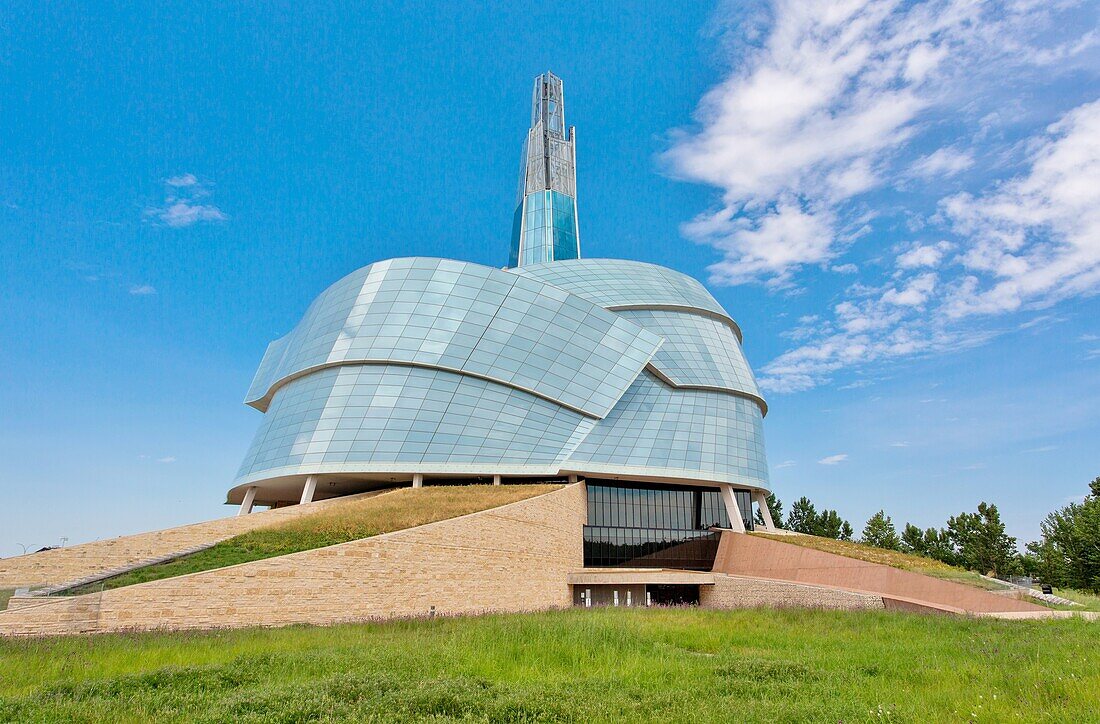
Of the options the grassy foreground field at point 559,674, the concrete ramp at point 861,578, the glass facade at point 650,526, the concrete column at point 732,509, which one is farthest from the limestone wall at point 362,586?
the concrete column at point 732,509

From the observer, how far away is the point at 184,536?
2467 centimetres

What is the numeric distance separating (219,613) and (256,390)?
29.7 meters

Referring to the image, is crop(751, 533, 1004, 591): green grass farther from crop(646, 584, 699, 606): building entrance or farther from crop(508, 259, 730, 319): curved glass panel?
crop(508, 259, 730, 319): curved glass panel

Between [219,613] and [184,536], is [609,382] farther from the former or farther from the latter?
[219,613]

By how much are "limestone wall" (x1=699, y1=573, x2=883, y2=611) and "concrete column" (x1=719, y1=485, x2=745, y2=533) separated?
19.6 feet

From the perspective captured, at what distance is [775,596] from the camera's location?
88.5ft

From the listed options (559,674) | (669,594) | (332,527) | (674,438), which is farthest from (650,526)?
(559,674)

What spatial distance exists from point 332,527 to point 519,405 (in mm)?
13415

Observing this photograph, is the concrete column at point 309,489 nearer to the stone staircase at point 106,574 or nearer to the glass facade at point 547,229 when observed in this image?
the stone staircase at point 106,574

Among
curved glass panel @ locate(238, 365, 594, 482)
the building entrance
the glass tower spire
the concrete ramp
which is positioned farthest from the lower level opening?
the glass tower spire

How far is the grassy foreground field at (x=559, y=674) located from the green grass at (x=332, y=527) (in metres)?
6.51

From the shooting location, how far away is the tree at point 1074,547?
3453 centimetres

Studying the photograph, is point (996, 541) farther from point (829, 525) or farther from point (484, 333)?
point (484, 333)

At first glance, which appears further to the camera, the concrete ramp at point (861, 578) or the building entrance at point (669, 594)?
the building entrance at point (669, 594)
